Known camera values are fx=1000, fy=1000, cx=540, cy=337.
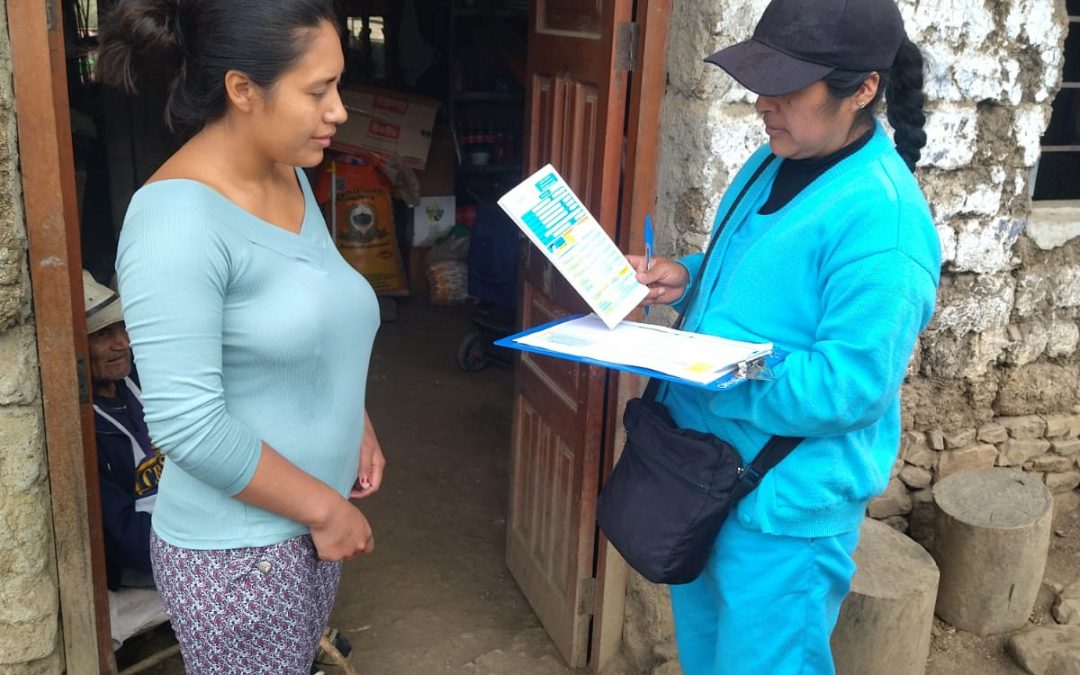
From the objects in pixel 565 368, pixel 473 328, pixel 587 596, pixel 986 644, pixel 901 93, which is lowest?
pixel 473 328

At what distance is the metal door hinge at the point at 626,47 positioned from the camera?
267 cm

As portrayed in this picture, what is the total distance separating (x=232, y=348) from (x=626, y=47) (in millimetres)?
1555

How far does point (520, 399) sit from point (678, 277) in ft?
4.78

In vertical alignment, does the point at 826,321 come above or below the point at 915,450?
above

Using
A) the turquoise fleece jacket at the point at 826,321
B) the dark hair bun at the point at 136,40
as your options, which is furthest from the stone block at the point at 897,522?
the dark hair bun at the point at 136,40

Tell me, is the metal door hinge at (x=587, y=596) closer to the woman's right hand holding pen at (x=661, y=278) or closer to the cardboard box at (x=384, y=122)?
the woman's right hand holding pen at (x=661, y=278)

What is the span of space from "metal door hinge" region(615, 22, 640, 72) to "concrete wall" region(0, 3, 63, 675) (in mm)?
1455

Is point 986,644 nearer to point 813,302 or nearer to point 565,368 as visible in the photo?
point 565,368

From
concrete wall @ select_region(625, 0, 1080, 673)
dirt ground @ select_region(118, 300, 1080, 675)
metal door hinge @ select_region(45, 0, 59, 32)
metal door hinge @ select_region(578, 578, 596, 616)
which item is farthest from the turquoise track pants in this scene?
metal door hinge @ select_region(45, 0, 59, 32)

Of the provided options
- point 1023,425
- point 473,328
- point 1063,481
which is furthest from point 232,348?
point 473,328

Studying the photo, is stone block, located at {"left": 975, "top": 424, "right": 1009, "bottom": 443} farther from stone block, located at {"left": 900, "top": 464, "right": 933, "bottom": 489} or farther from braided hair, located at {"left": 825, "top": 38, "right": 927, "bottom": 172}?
braided hair, located at {"left": 825, "top": 38, "right": 927, "bottom": 172}

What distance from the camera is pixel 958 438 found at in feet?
11.5

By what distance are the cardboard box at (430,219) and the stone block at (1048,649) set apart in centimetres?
491

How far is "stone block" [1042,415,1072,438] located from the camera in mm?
3617
